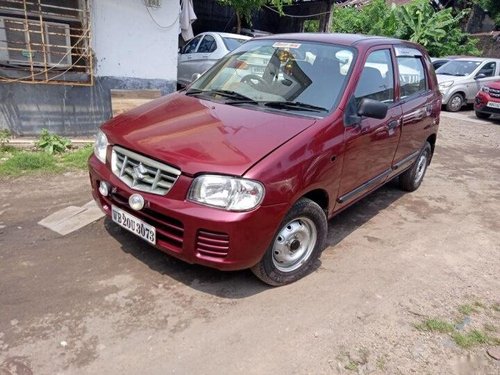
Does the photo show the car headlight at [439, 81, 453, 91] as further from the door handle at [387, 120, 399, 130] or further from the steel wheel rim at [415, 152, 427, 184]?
the door handle at [387, 120, 399, 130]

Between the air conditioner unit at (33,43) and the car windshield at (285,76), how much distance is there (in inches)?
144

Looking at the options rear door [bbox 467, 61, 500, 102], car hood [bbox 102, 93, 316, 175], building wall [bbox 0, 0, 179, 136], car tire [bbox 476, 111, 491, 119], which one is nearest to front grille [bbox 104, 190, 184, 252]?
car hood [bbox 102, 93, 316, 175]

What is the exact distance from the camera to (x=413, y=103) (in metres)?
4.62

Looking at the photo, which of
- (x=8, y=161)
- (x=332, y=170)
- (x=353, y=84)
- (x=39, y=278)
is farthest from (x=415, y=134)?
(x=8, y=161)

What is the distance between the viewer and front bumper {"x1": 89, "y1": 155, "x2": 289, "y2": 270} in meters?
2.64

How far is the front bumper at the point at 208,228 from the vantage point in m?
2.64

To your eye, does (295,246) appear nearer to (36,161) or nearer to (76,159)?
(76,159)

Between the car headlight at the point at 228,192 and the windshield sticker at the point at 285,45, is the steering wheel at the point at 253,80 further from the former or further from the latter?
the car headlight at the point at 228,192

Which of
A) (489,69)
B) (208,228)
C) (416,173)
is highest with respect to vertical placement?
(489,69)

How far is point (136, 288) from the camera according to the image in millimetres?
3057

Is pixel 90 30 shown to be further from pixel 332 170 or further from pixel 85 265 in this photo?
pixel 332 170

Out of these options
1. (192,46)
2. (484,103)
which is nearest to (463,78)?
(484,103)

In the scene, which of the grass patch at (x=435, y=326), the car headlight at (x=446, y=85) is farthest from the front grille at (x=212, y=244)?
the car headlight at (x=446, y=85)

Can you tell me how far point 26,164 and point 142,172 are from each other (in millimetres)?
3174
